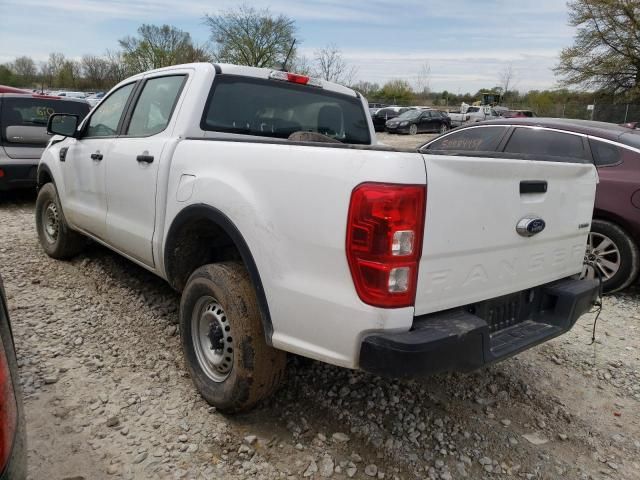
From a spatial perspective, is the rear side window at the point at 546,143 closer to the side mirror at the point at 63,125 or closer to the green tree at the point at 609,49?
the side mirror at the point at 63,125

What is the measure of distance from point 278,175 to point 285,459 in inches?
54.6

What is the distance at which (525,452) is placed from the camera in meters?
2.62

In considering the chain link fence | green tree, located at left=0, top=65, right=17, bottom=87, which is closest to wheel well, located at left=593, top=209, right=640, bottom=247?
the chain link fence

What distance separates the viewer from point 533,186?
2.39 m

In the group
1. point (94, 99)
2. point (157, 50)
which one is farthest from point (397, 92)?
point (94, 99)

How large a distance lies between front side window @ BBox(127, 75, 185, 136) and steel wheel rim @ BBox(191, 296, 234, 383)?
1.29m

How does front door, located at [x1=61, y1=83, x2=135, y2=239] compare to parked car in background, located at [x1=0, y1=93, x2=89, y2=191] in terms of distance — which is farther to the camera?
parked car in background, located at [x1=0, y1=93, x2=89, y2=191]

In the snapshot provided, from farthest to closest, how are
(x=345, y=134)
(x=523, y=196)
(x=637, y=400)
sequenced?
(x=345, y=134) < (x=637, y=400) < (x=523, y=196)

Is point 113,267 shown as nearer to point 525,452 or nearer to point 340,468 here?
point 340,468

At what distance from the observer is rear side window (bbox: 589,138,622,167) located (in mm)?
4934

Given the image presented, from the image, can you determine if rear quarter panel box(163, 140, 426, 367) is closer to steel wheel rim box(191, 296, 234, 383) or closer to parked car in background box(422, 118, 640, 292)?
steel wheel rim box(191, 296, 234, 383)

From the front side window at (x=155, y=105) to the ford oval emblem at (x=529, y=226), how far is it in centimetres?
226

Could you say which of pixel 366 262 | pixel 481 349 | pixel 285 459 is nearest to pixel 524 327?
pixel 481 349

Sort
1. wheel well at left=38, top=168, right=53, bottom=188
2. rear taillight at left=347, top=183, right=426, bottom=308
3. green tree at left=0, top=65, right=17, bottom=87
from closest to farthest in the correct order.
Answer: rear taillight at left=347, top=183, right=426, bottom=308
wheel well at left=38, top=168, right=53, bottom=188
green tree at left=0, top=65, right=17, bottom=87
